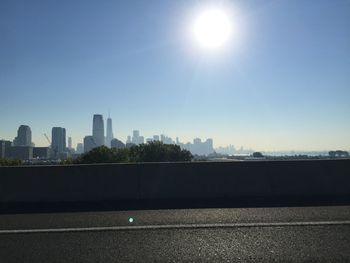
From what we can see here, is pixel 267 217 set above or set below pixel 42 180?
below

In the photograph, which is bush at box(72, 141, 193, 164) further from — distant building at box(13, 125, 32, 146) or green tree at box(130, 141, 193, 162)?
distant building at box(13, 125, 32, 146)

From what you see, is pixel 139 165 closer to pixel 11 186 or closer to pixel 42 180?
pixel 42 180

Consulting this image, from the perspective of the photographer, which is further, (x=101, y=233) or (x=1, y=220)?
(x=1, y=220)

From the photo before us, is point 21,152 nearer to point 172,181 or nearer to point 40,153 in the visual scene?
point 40,153

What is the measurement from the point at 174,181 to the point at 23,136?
17916 cm

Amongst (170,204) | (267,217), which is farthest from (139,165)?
(267,217)

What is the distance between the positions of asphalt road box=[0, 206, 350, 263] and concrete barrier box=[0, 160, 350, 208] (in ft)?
5.55

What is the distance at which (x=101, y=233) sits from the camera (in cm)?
737

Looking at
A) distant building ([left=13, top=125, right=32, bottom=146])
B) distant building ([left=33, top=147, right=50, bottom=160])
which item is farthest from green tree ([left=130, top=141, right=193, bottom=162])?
distant building ([left=13, top=125, right=32, bottom=146])

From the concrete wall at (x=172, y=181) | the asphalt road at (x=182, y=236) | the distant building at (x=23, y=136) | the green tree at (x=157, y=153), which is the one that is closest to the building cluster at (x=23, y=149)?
the distant building at (x=23, y=136)

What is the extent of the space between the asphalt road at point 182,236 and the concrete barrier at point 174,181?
1.69 m

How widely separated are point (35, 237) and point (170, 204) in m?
3.51

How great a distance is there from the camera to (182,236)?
7.03 m

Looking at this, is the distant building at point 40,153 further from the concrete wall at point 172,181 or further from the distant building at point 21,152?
the concrete wall at point 172,181
